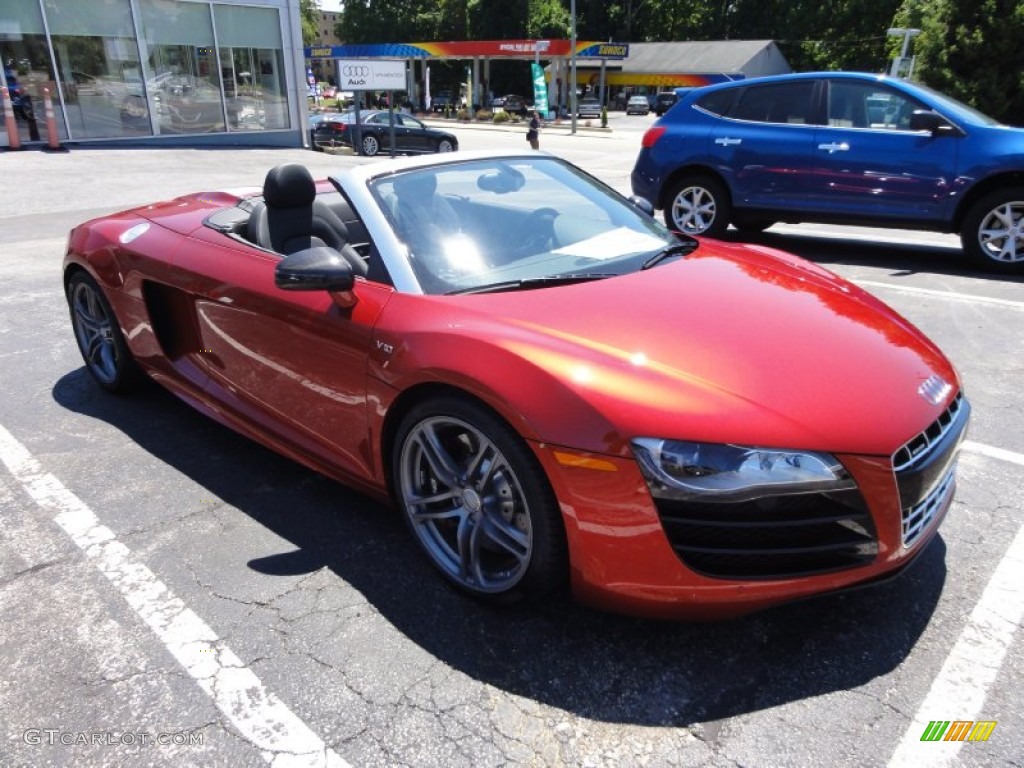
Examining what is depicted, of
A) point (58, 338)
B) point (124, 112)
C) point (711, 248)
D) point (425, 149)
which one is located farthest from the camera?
point (425, 149)

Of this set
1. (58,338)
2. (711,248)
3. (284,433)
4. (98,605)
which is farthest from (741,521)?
(58,338)

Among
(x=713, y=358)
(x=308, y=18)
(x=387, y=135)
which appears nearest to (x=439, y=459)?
(x=713, y=358)

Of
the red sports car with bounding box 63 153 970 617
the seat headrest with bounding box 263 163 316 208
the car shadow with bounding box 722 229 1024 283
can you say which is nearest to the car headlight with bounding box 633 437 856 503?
the red sports car with bounding box 63 153 970 617

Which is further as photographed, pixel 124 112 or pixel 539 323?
pixel 124 112

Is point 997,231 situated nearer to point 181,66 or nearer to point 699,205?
point 699,205

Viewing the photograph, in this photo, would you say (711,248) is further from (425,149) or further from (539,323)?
(425,149)

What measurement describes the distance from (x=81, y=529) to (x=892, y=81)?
7.61 meters

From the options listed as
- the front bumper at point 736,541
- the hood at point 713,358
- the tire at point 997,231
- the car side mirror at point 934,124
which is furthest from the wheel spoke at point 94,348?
the tire at point 997,231

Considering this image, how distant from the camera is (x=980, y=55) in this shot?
18.0m

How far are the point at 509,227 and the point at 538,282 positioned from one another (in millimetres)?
443

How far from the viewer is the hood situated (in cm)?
203

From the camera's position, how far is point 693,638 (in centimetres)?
235

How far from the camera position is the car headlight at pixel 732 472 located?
1964mm

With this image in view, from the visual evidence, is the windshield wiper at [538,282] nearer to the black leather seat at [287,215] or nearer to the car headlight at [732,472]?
the car headlight at [732,472]
